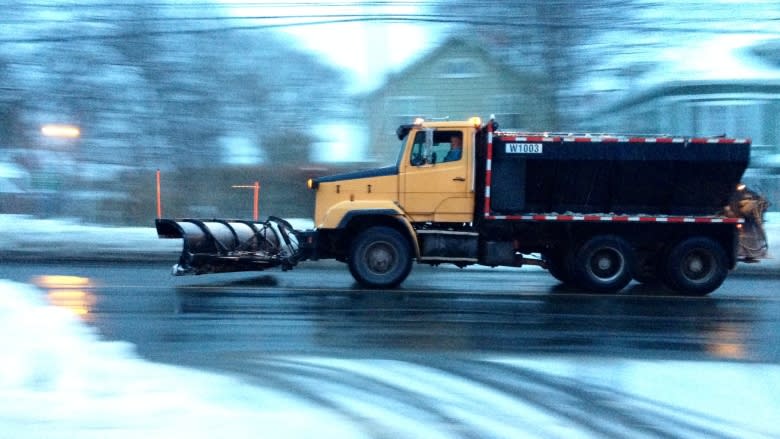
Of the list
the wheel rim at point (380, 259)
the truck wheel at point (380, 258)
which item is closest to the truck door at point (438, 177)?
the truck wheel at point (380, 258)

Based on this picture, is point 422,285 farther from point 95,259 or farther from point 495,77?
point 495,77

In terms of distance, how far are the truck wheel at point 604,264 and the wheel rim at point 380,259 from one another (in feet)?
10.2

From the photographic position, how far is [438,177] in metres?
12.0

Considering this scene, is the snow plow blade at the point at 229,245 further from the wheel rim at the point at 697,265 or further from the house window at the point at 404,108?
the house window at the point at 404,108

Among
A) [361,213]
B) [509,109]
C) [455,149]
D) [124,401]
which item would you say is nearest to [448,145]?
Result: [455,149]

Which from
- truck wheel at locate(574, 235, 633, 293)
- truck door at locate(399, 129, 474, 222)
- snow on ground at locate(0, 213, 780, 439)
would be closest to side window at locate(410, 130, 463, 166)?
truck door at locate(399, 129, 474, 222)

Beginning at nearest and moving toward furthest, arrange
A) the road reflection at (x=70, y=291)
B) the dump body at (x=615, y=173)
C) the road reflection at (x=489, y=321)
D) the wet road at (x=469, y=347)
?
the wet road at (x=469, y=347) → the road reflection at (x=489, y=321) → the road reflection at (x=70, y=291) → the dump body at (x=615, y=173)

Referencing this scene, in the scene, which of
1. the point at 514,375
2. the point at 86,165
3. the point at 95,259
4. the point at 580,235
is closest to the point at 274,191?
the point at 86,165

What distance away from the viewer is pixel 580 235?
12.2 metres

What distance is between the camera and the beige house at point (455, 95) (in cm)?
2230

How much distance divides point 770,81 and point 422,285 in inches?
744

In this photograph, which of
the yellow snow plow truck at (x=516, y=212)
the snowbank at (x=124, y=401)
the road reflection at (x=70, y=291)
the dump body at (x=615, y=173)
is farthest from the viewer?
the yellow snow plow truck at (x=516, y=212)

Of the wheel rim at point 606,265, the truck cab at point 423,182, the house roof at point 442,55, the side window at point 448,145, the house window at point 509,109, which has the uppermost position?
the house roof at point 442,55

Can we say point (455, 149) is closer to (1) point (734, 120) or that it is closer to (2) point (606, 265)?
(2) point (606, 265)
